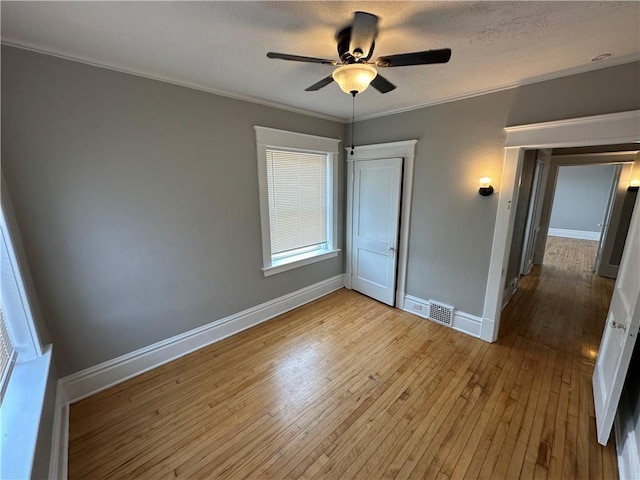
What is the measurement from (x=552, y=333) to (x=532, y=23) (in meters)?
3.21

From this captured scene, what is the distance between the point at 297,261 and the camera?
3.52 meters

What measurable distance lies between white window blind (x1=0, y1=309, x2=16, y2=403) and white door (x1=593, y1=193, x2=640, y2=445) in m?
3.67

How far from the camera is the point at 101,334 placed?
7.14 feet

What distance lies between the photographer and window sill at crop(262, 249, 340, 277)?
Result: 3266mm

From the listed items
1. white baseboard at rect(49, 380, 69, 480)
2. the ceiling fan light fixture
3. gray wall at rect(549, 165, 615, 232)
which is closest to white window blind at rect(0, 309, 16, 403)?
white baseboard at rect(49, 380, 69, 480)

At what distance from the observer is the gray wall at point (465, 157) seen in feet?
6.85

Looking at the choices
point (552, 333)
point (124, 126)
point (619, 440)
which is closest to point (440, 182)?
point (552, 333)

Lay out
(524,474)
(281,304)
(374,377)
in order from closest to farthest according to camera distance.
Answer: (524,474), (374,377), (281,304)

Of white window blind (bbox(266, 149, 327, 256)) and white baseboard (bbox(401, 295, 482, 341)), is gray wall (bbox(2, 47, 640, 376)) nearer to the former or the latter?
white baseboard (bbox(401, 295, 482, 341))

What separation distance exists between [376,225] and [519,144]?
70.4 inches

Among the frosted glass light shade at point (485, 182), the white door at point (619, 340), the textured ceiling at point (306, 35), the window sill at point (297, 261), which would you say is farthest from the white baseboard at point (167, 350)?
the white door at point (619, 340)

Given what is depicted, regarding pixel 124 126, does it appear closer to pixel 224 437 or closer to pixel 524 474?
pixel 224 437

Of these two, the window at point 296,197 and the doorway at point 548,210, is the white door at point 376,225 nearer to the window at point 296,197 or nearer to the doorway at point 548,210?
the window at point 296,197

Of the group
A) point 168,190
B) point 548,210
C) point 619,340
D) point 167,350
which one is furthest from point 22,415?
point 548,210
